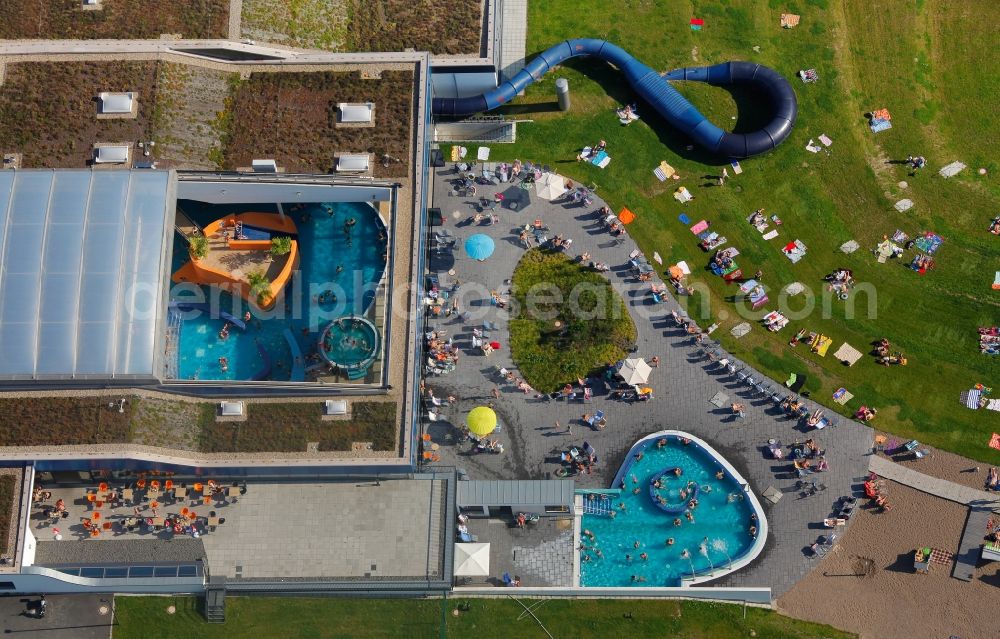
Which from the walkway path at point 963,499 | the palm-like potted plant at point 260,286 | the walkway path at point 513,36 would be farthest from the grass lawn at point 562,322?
the walkway path at point 963,499

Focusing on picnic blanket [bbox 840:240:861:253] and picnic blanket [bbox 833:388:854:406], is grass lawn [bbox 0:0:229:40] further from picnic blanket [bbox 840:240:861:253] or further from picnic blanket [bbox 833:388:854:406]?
picnic blanket [bbox 833:388:854:406]

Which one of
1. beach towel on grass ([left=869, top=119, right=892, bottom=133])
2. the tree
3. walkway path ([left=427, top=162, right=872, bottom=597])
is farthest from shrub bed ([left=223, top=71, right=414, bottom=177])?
beach towel on grass ([left=869, top=119, right=892, bottom=133])

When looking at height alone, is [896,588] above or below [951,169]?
below

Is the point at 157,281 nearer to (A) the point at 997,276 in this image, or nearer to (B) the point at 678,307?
(B) the point at 678,307

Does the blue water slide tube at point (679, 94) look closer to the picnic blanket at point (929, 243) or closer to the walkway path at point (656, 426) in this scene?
the walkway path at point (656, 426)

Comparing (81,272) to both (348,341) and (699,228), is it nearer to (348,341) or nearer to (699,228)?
(348,341)

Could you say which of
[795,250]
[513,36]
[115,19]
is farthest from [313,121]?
[795,250]
